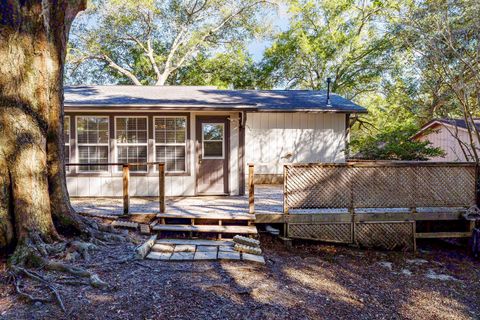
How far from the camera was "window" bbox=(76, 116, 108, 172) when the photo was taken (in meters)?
8.03

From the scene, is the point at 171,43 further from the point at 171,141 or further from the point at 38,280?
the point at 38,280

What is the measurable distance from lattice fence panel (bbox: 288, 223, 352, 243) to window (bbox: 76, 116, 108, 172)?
5.13 metres

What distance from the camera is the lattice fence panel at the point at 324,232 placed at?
5.98 meters

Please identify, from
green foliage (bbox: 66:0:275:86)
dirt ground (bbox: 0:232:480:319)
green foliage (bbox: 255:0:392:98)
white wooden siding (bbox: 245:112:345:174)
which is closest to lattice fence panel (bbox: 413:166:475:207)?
dirt ground (bbox: 0:232:480:319)

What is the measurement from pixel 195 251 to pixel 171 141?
4019 millimetres

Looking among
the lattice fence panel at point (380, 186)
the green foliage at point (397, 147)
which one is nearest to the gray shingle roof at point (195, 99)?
the green foliage at point (397, 147)

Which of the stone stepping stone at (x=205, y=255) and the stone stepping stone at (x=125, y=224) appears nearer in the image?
the stone stepping stone at (x=205, y=255)

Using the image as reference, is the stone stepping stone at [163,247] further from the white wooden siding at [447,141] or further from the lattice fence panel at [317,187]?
the white wooden siding at [447,141]

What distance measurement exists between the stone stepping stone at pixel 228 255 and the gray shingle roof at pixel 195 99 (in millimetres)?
4044

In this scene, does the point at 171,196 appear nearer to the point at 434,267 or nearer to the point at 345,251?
the point at 345,251

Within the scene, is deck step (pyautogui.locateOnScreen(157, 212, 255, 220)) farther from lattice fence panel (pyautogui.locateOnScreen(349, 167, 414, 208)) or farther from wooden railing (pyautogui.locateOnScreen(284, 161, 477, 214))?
lattice fence panel (pyautogui.locateOnScreen(349, 167, 414, 208))

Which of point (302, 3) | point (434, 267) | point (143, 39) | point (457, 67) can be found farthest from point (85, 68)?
point (434, 267)

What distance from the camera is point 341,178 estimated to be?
19.7 feet

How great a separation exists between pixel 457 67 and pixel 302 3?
46.1 ft
